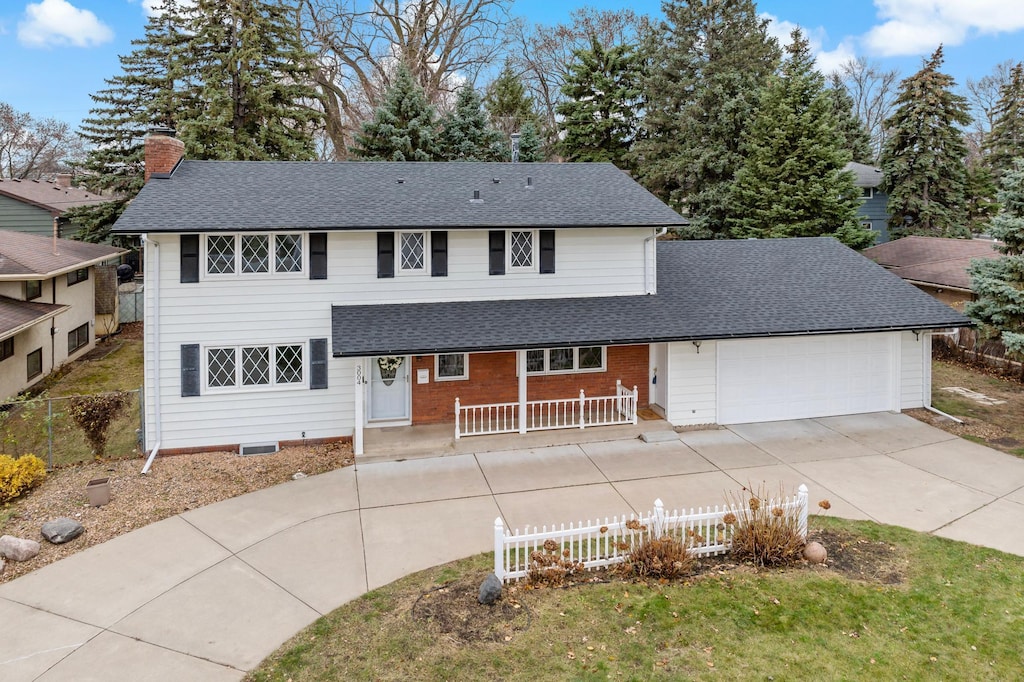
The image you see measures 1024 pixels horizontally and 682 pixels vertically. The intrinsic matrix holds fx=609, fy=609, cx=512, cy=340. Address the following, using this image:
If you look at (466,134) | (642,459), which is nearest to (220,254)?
(642,459)

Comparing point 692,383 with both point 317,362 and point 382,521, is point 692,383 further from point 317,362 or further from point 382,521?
point 317,362

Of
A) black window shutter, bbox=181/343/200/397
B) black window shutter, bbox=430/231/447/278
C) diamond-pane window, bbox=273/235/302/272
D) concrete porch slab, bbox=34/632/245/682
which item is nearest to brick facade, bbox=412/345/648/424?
black window shutter, bbox=430/231/447/278

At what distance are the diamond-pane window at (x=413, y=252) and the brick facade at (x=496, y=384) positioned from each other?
6.83ft

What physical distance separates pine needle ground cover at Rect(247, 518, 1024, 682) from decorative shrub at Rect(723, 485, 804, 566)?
0.69ft

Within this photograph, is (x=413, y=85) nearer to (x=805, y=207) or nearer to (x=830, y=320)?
(x=805, y=207)

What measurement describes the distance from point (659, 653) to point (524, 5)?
40.2 m

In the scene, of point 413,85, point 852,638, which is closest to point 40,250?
point 413,85

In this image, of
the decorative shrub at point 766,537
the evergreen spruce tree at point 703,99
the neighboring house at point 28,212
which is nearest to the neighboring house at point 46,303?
the neighboring house at point 28,212

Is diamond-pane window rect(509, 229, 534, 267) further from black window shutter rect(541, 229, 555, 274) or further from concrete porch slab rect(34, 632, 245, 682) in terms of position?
concrete porch slab rect(34, 632, 245, 682)

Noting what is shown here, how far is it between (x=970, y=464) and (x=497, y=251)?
10683 millimetres

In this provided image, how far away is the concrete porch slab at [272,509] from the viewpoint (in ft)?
31.2

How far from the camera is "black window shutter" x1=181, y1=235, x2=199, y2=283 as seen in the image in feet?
41.1

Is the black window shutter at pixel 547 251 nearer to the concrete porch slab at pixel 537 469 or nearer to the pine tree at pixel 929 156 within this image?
the concrete porch slab at pixel 537 469

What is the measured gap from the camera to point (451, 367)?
14.4 meters
